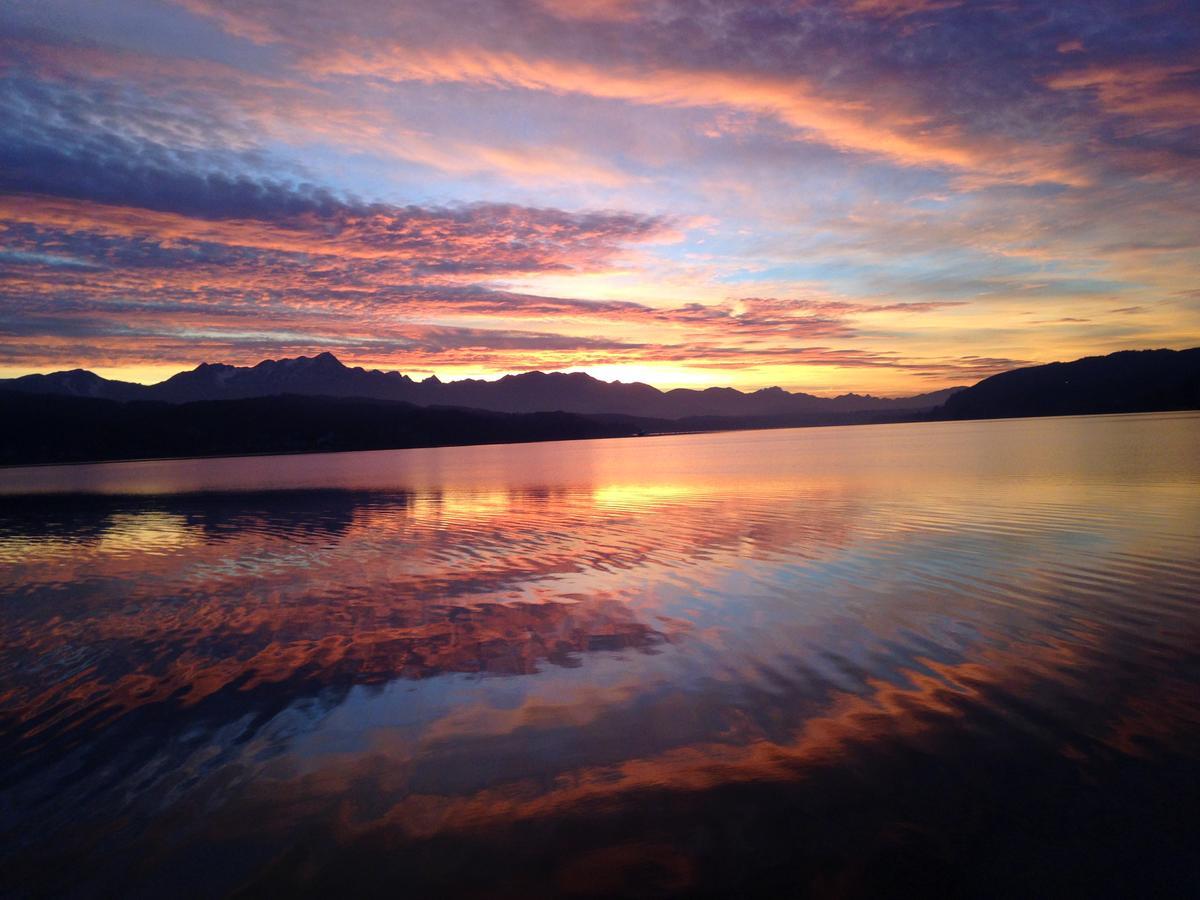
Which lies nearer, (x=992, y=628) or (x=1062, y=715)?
(x=1062, y=715)

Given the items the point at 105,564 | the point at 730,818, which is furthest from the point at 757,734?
the point at 105,564

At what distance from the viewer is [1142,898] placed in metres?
5.43

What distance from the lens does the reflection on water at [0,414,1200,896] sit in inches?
246

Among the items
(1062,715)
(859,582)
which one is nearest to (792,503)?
(859,582)

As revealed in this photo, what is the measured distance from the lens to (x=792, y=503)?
33.4 metres

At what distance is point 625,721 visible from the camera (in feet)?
30.5

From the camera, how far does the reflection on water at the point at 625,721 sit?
625cm

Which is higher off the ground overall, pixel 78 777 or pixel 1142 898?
pixel 1142 898

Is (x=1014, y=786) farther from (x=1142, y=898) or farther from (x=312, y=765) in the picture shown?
(x=312, y=765)

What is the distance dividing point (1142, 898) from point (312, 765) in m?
8.58

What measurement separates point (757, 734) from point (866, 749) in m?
1.31

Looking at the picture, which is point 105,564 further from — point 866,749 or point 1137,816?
point 1137,816

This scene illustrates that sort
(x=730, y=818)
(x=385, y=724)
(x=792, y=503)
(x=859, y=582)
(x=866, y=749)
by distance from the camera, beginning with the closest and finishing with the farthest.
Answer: (x=730, y=818)
(x=866, y=749)
(x=385, y=724)
(x=859, y=582)
(x=792, y=503)

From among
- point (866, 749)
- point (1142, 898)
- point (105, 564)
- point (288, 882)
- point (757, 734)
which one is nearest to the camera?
point (1142, 898)
